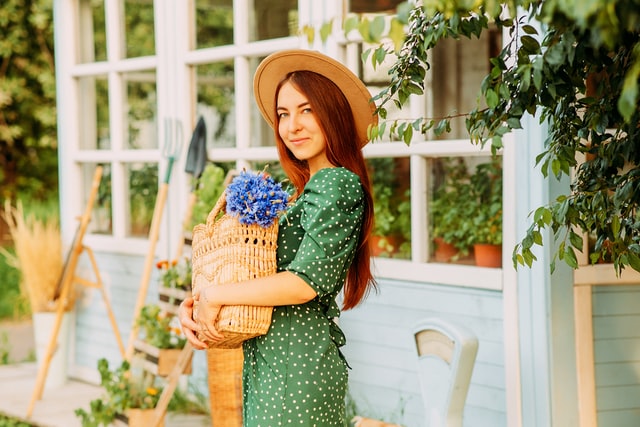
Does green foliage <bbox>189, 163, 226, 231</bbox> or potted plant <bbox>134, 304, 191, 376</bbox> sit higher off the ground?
green foliage <bbox>189, 163, 226, 231</bbox>

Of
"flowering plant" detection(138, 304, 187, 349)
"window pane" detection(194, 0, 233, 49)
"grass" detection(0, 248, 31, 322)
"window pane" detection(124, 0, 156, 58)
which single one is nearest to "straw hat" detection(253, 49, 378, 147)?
"flowering plant" detection(138, 304, 187, 349)

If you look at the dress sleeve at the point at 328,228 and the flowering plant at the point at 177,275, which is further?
the flowering plant at the point at 177,275

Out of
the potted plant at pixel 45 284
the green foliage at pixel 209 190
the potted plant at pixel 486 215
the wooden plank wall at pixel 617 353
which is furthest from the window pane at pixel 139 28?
the wooden plank wall at pixel 617 353

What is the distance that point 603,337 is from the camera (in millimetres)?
3686

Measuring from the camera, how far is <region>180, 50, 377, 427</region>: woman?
8.12 ft

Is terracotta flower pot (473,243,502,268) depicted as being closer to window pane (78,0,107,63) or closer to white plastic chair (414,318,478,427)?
white plastic chair (414,318,478,427)

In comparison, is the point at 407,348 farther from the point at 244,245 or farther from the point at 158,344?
the point at 244,245

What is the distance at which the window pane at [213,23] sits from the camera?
5.41 meters

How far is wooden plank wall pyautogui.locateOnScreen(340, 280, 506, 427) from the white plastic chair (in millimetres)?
559

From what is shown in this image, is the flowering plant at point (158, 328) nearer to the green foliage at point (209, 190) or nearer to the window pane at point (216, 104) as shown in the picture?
the green foliage at point (209, 190)

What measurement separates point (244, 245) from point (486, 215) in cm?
183

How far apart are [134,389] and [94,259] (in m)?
1.58

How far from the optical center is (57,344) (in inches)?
243

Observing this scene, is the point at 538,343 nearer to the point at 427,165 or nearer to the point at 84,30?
the point at 427,165
